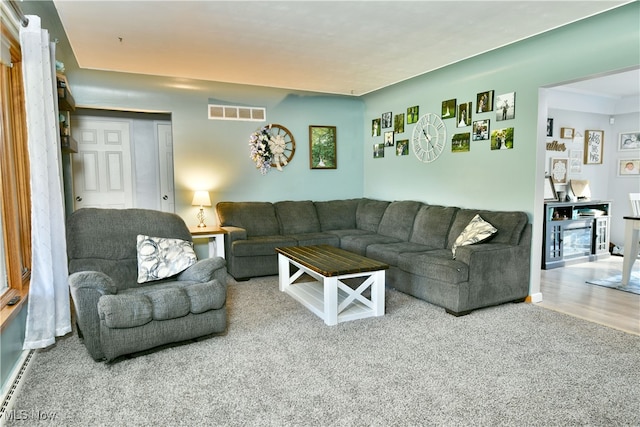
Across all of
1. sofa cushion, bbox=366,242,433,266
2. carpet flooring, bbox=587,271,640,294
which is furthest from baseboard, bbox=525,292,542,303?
carpet flooring, bbox=587,271,640,294

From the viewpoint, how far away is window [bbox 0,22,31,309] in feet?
8.59

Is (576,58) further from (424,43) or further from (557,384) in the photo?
(557,384)

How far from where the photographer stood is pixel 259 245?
481 cm

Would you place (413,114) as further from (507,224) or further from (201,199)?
(201,199)

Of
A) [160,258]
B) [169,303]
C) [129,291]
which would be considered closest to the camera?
[169,303]

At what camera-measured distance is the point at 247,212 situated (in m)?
5.38

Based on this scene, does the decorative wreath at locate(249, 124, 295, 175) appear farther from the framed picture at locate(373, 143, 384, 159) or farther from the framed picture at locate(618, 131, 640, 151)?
the framed picture at locate(618, 131, 640, 151)

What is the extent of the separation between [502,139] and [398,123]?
68.8 inches

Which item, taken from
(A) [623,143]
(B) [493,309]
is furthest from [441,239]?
(A) [623,143]

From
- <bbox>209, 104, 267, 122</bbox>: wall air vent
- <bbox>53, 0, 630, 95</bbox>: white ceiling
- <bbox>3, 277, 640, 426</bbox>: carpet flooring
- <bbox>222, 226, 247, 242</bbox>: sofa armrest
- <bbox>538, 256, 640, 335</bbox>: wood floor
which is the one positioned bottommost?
<bbox>538, 256, 640, 335</bbox>: wood floor

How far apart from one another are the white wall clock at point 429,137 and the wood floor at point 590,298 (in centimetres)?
201

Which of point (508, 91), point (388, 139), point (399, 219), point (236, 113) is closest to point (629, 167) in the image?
point (508, 91)

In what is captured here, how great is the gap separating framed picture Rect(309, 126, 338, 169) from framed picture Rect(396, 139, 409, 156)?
1.08 m

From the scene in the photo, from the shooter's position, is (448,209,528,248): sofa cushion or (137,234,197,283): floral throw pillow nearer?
(137,234,197,283): floral throw pillow
